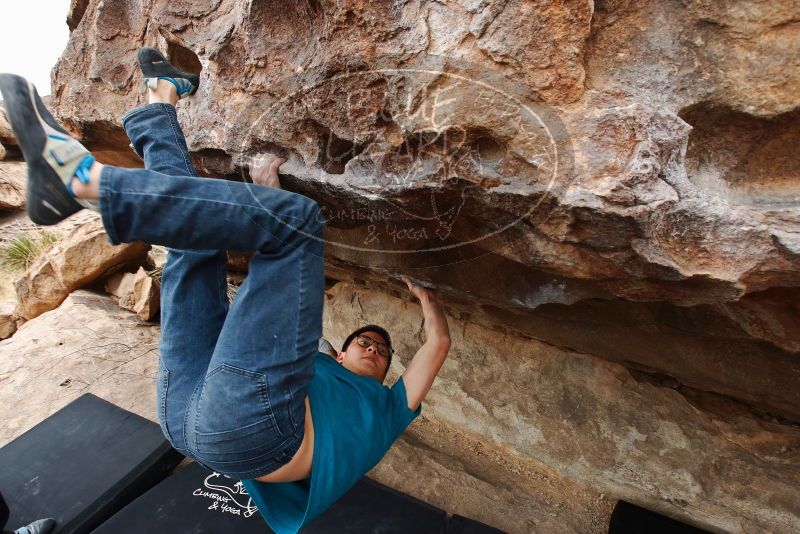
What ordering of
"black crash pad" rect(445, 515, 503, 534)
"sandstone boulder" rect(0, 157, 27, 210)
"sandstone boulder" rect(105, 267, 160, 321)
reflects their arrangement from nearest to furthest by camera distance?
"black crash pad" rect(445, 515, 503, 534)
"sandstone boulder" rect(105, 267, 160, 321)
"sandstone boulder" rect(0, 157, 27, 210)

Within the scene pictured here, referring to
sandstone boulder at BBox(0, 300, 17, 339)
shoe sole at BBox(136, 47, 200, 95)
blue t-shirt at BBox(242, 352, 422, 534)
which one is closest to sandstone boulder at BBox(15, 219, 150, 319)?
sandstone boulder at BBox(0, 300, 17, 339)

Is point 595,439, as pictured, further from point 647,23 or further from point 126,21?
point 126,21

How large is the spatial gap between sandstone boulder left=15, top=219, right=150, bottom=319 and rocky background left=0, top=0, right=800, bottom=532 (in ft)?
6.15

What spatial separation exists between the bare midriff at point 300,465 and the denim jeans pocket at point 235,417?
0.32ft

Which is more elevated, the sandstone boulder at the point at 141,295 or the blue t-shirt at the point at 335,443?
the blue t-shirt at the point at 335,443

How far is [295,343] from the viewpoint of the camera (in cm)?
93

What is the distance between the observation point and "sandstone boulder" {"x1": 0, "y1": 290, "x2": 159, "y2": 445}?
243 cm

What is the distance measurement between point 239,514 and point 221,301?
97 cm

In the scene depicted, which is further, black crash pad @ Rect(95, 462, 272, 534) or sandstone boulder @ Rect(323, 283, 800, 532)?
black crash pad @ Rect(95, 462, 272, 534)

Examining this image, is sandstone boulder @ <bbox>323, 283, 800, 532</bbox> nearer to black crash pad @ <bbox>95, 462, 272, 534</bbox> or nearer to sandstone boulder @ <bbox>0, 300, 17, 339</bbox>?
black crash pad @ <bbox>95, 462, 272, 534</bbox>

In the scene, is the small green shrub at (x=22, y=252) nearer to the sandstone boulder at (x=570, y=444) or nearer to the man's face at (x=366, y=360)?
the sandstone boulder at (x=570, y=444)

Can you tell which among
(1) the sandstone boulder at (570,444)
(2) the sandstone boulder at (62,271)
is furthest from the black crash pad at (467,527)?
(2) the sandstone boulder at (62,271)

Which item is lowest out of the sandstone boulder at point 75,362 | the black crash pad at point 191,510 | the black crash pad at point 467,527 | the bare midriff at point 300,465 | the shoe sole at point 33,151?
the sandstone boulder at point 75,362

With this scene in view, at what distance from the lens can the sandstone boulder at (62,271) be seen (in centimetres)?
341
